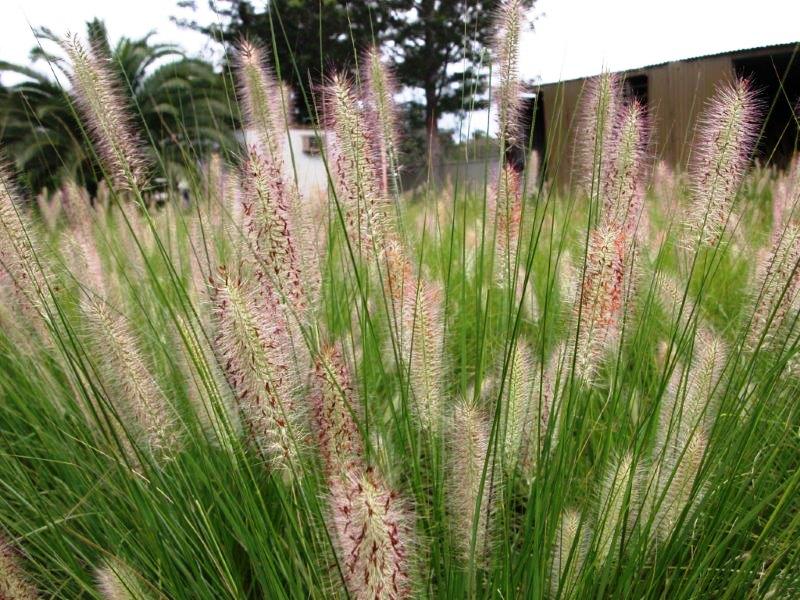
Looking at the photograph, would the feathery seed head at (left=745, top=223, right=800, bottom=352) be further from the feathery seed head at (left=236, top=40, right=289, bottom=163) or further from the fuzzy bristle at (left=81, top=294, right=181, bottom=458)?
the fuzzy bristle at (left=81, top=294, right=181, bottom=458)

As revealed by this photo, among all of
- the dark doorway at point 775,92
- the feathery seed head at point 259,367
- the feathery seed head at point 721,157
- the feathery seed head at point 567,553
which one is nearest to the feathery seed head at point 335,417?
the feathery seed head at point 259,367

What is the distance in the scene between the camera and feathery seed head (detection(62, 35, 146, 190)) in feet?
4.38

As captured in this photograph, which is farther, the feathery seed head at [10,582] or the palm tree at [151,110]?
the palm tree at [151,110]


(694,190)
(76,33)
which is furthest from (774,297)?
(76,33)

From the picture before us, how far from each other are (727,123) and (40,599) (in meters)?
1.62

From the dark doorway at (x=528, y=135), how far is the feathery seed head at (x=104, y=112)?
81 cm

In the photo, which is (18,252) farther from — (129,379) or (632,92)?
(632,92)

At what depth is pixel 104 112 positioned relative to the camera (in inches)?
53.0

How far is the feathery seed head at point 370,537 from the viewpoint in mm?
835

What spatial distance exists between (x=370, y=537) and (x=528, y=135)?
11.5ft

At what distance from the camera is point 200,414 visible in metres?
1.37

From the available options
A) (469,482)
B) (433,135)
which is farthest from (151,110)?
(469,482)

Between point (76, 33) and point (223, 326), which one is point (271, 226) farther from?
point (76, 33)

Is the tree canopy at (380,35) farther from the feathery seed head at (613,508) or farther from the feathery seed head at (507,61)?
the feathery seed head at (613,508)
